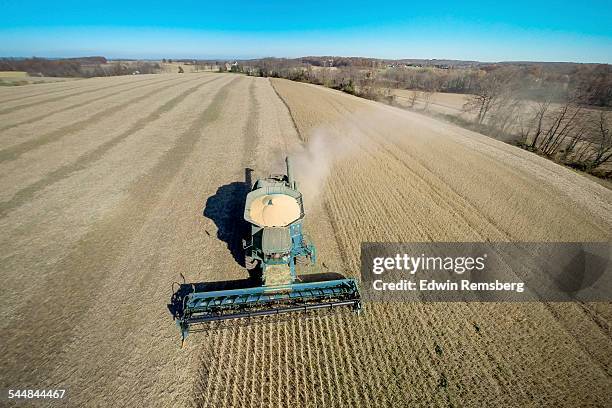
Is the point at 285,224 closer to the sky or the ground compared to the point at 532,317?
closer to the sky

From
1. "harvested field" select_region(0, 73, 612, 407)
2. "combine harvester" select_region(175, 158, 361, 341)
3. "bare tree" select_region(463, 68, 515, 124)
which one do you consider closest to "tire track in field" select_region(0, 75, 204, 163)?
"harvested field" select_region(0, 73, 612, 407)

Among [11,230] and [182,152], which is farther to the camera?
[182,152]

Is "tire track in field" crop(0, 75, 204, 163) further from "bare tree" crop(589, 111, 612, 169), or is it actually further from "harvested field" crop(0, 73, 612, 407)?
"bare tree" crop(589, 111, 612, 169)

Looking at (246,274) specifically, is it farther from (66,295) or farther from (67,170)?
(67,170)

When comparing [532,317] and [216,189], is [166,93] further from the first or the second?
[532,317]

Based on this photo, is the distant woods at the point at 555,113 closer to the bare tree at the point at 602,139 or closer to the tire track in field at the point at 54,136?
the bare tree at the point at 602,139

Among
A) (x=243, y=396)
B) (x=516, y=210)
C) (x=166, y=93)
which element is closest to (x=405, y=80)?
(x=166, y=93)

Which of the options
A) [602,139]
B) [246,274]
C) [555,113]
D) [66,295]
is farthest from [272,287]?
[555,113]

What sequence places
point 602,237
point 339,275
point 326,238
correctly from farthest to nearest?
point 602,237 → point 326,238 → point 339,275
